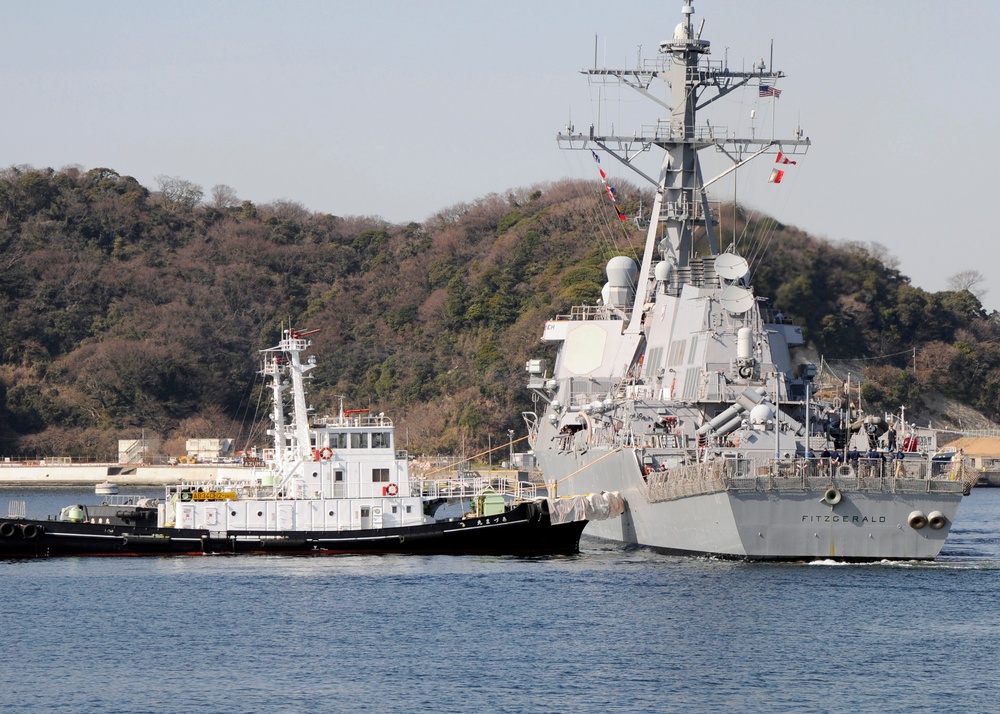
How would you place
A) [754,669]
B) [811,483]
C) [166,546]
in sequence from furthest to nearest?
[166,546]
[811,483]
[754,669]

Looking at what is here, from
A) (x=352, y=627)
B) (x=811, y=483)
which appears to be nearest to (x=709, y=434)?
(x=811, y=483)

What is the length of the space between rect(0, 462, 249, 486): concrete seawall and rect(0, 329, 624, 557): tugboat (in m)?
57.3

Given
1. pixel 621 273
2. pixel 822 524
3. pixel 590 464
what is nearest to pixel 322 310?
pixel 621 273

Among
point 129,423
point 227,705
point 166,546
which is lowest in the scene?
point 227,705

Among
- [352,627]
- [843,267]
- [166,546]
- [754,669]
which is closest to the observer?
[754,669]

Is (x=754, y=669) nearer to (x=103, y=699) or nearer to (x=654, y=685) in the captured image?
(x=654, y=685)

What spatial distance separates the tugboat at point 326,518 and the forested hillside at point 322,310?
39828 mm

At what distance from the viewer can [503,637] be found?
100ft

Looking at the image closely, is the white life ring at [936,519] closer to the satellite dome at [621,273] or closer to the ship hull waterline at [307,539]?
the ship hull waterline at [307,539]

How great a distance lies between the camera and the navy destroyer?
3622cm

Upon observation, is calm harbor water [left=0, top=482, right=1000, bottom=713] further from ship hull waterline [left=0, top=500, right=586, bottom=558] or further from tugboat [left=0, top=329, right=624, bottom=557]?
tugboat [left=0, top=329, right=624, bottom=557]

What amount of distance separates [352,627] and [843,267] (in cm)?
5925

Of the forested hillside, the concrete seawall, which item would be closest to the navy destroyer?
the forested hillside

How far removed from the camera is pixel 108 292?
121 metres
